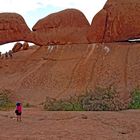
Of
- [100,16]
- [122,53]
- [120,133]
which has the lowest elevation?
[120,133]

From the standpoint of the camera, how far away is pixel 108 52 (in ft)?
92.0

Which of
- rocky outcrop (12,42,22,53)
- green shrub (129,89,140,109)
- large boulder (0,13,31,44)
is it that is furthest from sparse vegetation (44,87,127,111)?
rocky outcrop (12,42,22,53)

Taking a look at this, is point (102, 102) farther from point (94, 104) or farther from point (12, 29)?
point (12, 29)

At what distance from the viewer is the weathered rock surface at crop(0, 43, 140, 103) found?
25.6m

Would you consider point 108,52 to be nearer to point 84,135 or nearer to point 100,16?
point 100,16

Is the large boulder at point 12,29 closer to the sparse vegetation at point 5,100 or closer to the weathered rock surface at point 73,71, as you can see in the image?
the weathered rock surface at point 73,71

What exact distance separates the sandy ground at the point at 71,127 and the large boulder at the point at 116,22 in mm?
14105

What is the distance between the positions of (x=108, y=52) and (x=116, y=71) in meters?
2.22

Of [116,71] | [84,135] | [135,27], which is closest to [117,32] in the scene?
[135,27]

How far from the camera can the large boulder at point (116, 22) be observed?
92.2 feet

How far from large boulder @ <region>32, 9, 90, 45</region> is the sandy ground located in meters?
15.9

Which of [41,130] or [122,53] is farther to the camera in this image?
[122,53]

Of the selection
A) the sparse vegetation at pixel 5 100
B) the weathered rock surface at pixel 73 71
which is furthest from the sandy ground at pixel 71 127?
the weathered rock surface at pixel 73 71

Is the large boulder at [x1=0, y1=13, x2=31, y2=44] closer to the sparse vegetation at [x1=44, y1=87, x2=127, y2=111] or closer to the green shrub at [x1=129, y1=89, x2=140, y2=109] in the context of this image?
the sparse vegetation at [x1=44, y1=87, x2=127, y2=111]
